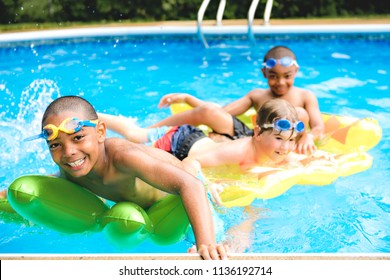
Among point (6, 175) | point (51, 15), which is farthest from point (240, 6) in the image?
point (6, 175)

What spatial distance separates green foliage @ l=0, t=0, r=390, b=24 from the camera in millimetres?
10016

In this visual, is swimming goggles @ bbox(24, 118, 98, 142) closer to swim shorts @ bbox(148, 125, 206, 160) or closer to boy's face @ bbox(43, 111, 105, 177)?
→ boy's face @ bbox(43, 111, 105, 177)

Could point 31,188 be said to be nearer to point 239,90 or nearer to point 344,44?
point 239,90

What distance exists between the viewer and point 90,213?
3344 mm

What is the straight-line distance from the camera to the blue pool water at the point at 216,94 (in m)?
3.96

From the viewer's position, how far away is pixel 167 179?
3004mm

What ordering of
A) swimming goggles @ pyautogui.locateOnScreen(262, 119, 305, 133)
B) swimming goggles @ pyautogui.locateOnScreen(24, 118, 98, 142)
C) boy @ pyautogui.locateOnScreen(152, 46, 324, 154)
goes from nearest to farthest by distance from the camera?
swimming goggles @ pyautogui.locateOnScreen(24, 118, 98, 142) < swimming goggles @ pyautogui.locateOnScreen(262, 119, 305, 133) < boy @ pyautogui.locateOnScreen(152, 46, 324, 154)

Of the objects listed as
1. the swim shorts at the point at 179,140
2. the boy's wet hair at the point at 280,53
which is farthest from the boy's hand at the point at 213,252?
the boy's wet hair at the point at 280,53

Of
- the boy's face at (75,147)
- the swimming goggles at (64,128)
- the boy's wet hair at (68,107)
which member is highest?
the boy's wet hair at (68,107)

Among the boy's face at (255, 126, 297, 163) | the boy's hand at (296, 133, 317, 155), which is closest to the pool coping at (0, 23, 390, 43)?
the boy's hand at (296, 133, 317, 155)

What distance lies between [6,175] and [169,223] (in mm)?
2162

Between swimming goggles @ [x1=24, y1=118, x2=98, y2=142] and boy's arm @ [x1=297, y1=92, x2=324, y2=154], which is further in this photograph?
boy's arm @ [x1=297, y1=92, x2=324, y2=154]

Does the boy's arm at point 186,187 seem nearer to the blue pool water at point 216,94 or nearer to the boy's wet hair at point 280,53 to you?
the blue pool water at point 216,94
